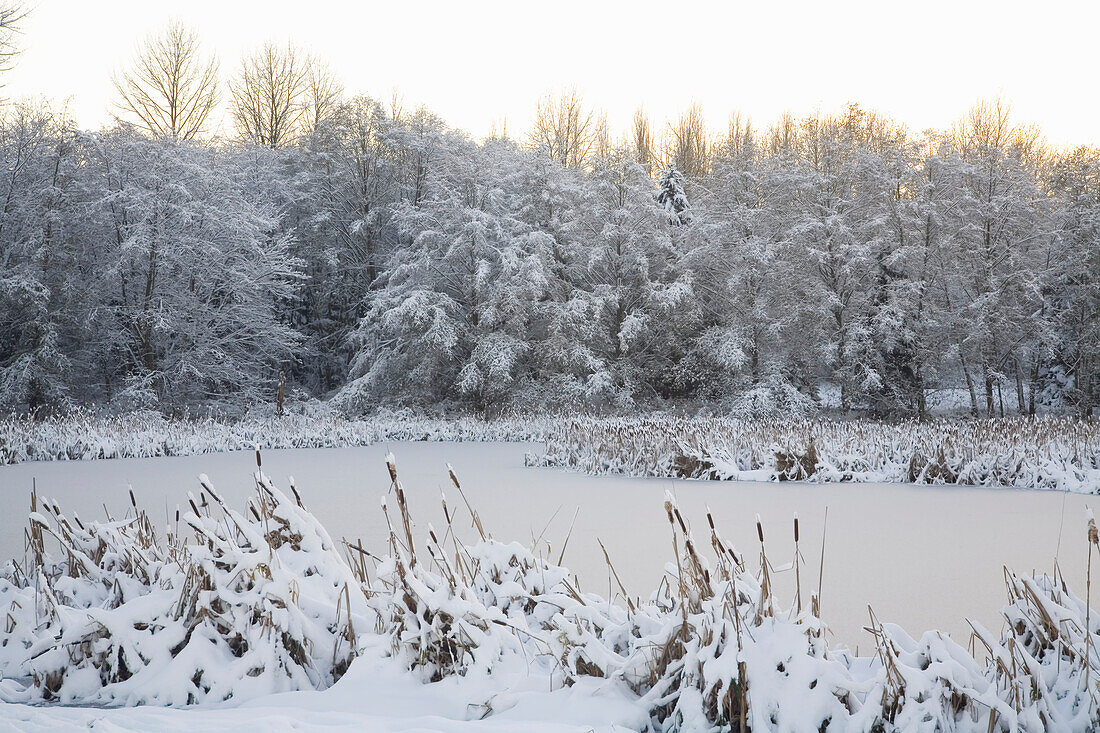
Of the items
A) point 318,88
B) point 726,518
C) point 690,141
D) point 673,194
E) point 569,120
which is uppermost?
point 318,88

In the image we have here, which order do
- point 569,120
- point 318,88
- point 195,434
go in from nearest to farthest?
1. point 195,434
2. point 318,88
3. point 569,120

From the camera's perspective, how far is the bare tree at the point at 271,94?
27859 millimetres

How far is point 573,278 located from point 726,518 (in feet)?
54.1

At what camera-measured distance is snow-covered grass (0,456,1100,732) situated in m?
2.10

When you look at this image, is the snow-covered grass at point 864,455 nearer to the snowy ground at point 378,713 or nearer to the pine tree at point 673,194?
the snowy ground at point 378,713

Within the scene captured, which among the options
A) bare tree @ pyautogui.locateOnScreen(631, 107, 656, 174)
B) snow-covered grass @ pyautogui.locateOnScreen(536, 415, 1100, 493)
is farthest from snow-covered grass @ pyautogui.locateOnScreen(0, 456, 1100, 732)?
bare tree @ pyautogui.locateOnScreen(631, 107, 656, 174)

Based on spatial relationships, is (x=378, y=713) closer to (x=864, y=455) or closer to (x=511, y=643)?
(x=511, y=643)

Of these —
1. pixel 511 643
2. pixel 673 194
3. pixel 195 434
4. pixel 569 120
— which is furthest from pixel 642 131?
pixel 511 643

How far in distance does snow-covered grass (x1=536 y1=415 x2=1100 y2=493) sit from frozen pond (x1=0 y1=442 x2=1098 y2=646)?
1.76 ft

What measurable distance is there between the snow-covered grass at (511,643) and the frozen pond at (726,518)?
2.30 feet

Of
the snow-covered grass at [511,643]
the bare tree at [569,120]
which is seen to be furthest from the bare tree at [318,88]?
the snow-covered grass at [511,643]

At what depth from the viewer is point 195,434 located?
45.8 ft

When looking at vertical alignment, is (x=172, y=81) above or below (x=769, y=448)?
above

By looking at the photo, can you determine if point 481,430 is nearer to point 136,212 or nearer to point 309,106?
point 136,212
